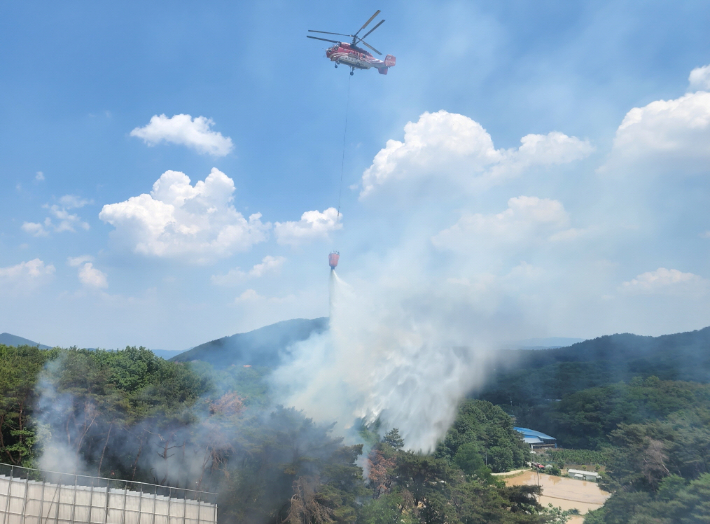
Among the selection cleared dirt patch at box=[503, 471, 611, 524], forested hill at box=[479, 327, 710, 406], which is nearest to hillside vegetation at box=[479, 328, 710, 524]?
forested hill at box=[479, 327, 710, 406]

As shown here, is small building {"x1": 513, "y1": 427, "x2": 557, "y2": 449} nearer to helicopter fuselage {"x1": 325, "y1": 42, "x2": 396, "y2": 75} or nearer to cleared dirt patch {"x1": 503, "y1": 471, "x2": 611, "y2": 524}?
cleared dirt patch {"x1": 503, "y1": 471, "x2": 611, "y2": 524}

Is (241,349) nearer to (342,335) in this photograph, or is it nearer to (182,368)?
(342,335)

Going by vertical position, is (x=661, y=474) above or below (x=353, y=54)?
below

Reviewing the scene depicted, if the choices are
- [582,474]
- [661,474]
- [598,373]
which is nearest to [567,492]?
[582,474]

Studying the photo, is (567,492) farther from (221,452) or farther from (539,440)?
(221,452)

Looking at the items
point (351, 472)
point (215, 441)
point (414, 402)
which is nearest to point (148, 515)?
Result: point (215, 441)
